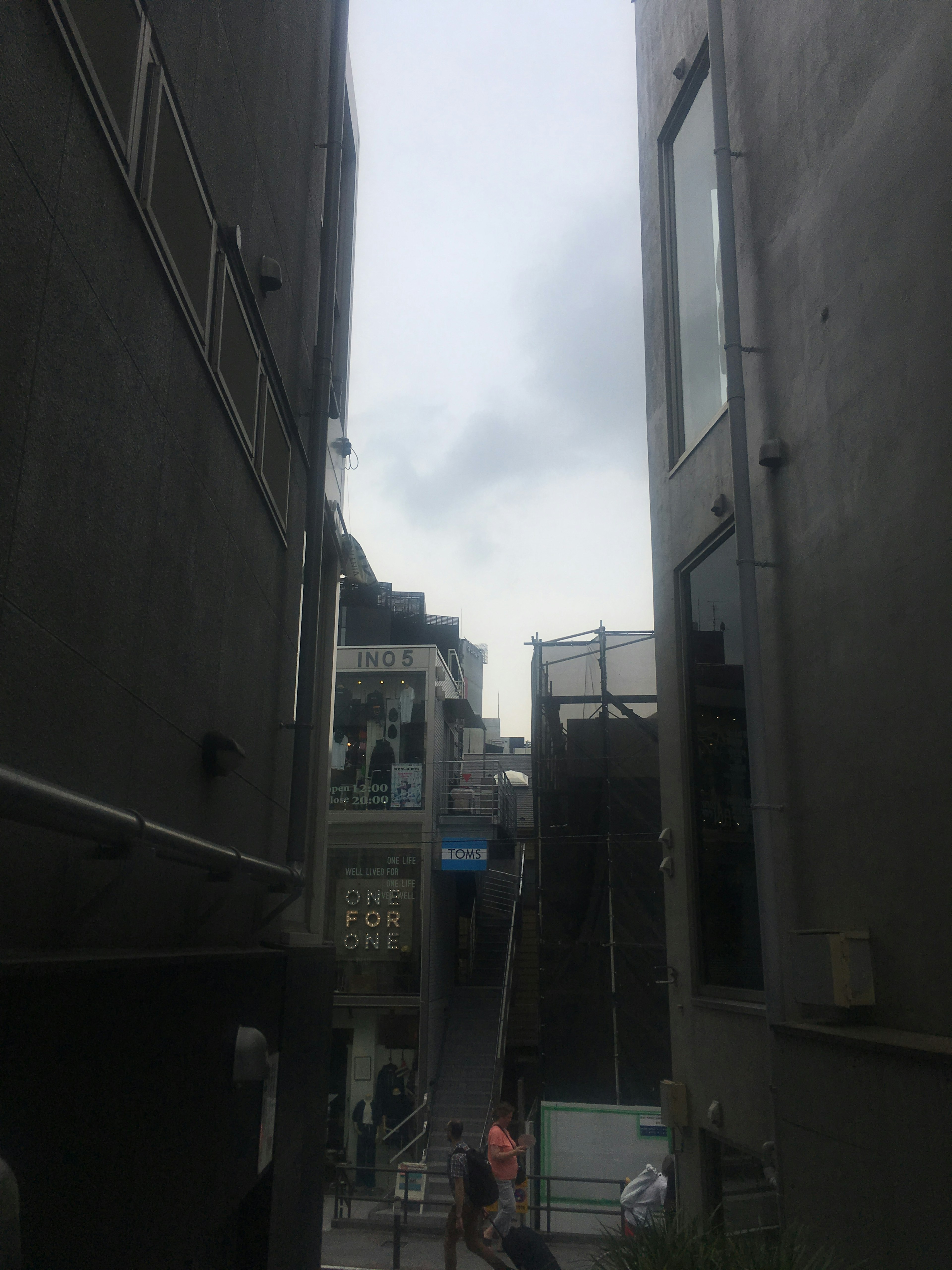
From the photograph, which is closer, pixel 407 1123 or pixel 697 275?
pixel 697 275

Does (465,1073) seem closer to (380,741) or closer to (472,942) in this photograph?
(472,942)

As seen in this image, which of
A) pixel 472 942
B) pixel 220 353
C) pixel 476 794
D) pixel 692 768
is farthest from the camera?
pixel 472 942

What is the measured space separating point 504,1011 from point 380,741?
6.45 m

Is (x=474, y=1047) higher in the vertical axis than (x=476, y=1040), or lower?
lower

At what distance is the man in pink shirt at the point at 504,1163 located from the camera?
9508 millimetres

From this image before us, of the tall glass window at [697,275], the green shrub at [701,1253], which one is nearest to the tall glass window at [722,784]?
the tall glass window at [697,275]

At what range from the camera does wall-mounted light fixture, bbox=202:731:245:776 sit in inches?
237

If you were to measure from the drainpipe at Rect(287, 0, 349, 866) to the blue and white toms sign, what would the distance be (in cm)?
1181

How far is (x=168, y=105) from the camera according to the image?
5.24 metres

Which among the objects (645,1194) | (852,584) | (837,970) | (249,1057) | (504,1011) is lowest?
(645,1194)

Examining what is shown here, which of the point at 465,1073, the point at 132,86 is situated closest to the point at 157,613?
the point at 132,86

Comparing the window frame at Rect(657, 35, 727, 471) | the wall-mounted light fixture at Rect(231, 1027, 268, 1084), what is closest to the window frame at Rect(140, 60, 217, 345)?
the wall-mounted light fixture at Rect(231, 1027, 268, 1084)

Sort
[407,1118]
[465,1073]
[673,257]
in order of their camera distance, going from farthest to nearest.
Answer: [465,1073] → [407,1118] → [673,257]

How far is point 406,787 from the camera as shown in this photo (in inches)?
898
